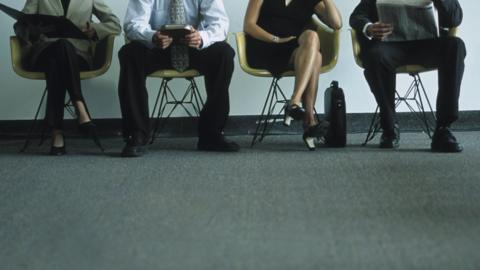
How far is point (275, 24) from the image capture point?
4488 millimetres

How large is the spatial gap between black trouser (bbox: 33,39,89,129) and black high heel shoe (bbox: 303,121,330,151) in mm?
1283

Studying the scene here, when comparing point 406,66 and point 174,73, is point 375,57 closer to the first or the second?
point 406,66

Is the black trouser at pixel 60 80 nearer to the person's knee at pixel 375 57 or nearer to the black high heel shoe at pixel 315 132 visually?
the black high heel shoe at pixel 315 132

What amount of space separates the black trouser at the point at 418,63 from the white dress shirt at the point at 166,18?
2.81 feet

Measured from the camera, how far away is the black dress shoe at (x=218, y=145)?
415 centimetres

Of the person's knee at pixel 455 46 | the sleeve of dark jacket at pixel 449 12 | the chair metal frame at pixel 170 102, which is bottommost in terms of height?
the chair metal frame at pixel 170 102

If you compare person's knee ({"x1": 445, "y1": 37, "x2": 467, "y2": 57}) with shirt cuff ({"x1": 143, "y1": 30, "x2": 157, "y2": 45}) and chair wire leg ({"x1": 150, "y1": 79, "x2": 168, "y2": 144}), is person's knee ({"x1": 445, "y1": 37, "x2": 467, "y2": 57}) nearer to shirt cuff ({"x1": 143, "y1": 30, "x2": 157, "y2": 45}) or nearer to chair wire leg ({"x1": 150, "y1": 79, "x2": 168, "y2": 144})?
shirt cuff ({"x1": 143, "y1": 30, "x2": 157, "y2": 45})

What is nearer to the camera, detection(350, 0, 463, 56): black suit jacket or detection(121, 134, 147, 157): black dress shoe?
detection(121, 134, 147, 157): black dress shoe

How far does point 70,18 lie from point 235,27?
114 centimetres

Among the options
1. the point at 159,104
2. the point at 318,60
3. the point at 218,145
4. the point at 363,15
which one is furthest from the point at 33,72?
the point at 363,15

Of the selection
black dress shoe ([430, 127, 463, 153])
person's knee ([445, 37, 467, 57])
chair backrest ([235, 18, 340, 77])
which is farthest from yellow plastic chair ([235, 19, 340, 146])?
black dress shoe ([430, 127, 463, 153])

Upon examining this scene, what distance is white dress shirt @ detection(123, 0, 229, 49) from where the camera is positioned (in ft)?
13.5

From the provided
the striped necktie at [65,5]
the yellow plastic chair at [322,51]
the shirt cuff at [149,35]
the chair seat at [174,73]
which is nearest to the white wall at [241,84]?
the yellow plastic chair at [322,51]

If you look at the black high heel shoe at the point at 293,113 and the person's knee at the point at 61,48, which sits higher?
the person's knee at the point at 61,48
